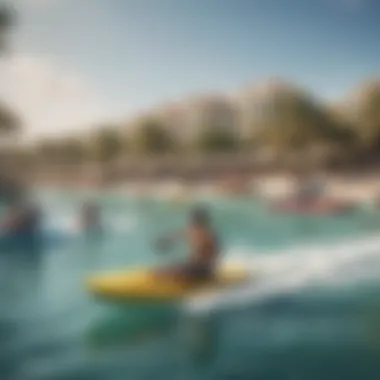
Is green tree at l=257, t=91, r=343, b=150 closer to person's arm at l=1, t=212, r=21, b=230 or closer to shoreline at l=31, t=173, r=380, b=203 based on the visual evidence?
shoreline at l=31, t=173, r=380, b=203

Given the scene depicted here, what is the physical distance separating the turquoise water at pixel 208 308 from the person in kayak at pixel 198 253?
0.03m

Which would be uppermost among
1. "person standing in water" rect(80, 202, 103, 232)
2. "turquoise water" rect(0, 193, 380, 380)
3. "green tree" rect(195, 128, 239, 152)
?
"green tree" rect(195, 128, 239, 152)

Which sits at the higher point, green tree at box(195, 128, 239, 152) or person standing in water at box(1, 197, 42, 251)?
green tree at box(195, 128, 239, 152)

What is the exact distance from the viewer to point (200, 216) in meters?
1.73

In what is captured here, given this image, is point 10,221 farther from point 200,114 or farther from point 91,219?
point 200,114

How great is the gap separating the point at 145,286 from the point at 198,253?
0.15 meters

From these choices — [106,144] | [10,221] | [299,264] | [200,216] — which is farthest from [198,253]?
[10,221]

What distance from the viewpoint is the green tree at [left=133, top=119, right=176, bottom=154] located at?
5.74 ft

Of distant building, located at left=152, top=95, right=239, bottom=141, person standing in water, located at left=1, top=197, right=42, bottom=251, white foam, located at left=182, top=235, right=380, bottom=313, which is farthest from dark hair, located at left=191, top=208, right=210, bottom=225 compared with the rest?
person standing in water, located at left=1, top=197, right=42, bottom=251

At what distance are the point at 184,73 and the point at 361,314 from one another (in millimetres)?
744

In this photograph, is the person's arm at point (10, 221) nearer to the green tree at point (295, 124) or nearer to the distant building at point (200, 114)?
the distant building at point (200, 114)

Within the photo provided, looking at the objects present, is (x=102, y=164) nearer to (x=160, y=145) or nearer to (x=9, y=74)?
(x=160, y=145)

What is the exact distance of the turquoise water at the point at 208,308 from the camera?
162 cm

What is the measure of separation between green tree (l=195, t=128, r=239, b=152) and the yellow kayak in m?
0.32
